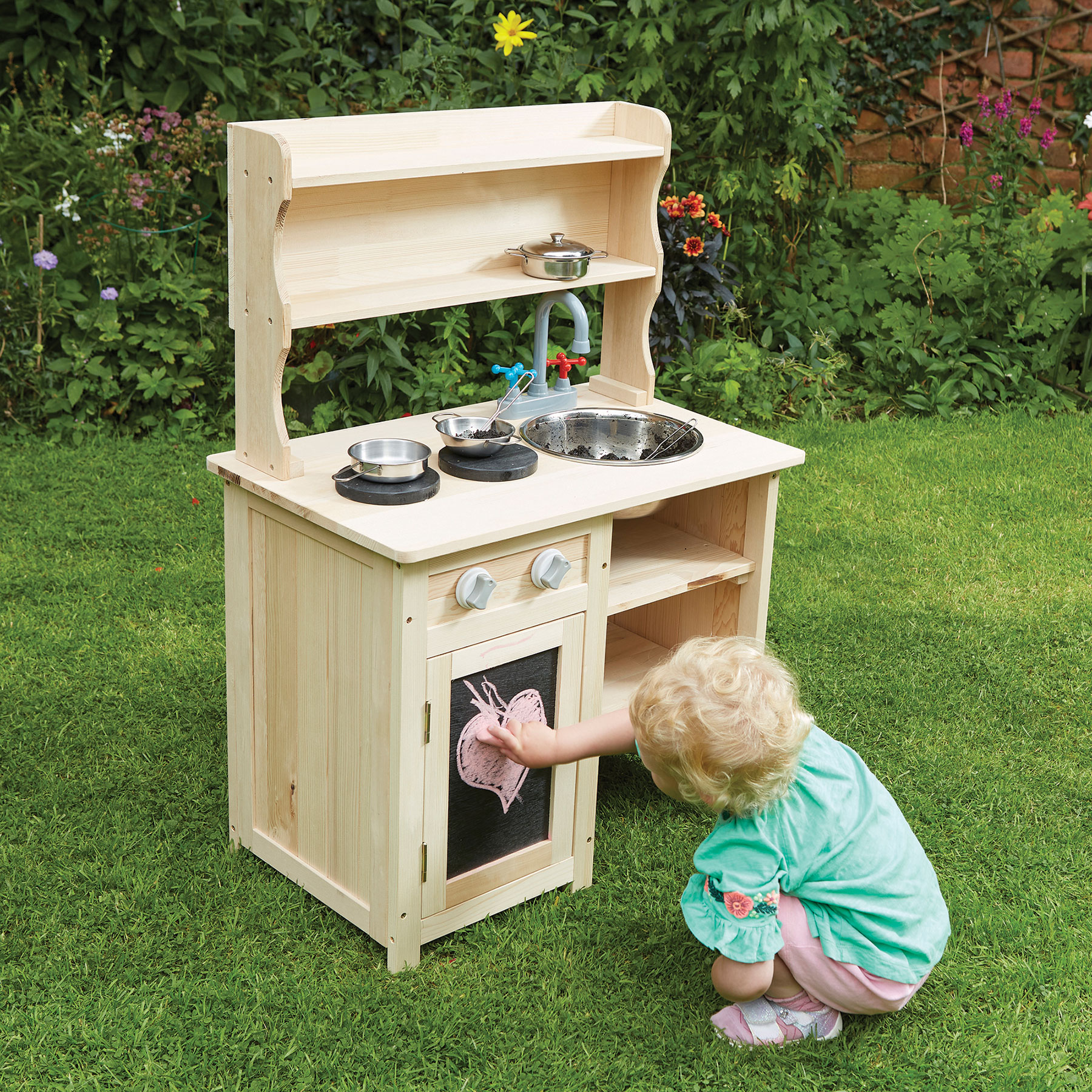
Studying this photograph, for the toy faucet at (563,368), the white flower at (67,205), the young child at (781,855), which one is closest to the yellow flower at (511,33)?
the white flower at (67,205)

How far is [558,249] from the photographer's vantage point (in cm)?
314

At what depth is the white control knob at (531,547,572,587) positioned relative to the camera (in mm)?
2645

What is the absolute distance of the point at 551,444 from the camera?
10.6 feet

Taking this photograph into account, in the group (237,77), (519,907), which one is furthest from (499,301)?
(519,907)

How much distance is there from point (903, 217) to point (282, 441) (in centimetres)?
463

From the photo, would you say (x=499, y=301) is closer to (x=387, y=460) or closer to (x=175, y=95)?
(x=175, y=95)

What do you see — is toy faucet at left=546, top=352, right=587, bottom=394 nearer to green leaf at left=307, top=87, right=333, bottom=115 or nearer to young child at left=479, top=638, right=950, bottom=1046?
young child at left=479, top=638, right=950, bottom=1046

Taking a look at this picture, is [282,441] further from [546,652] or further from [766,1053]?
[766,1053]

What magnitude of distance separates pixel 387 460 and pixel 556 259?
2.30 feet

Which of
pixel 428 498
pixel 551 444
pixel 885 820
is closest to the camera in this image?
pixel 885 820

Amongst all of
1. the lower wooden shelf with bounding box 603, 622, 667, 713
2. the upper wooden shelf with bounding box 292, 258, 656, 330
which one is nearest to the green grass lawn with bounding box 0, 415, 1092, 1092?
the lower wooden shelf with bounding box 603, 622, 667, 713

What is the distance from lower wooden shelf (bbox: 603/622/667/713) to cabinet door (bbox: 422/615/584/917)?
12.1 inches

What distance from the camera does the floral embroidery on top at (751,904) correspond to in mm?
2371

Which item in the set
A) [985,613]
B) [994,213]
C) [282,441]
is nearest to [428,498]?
[282,441]
